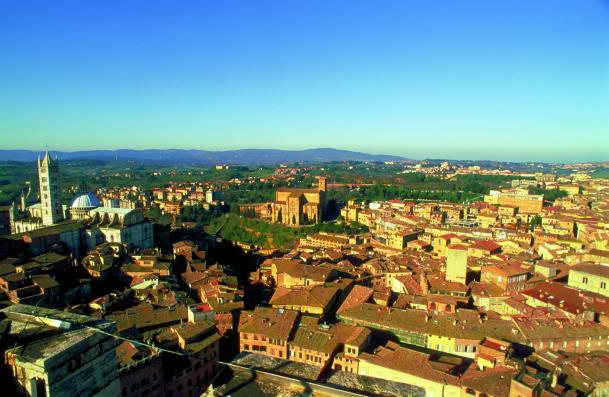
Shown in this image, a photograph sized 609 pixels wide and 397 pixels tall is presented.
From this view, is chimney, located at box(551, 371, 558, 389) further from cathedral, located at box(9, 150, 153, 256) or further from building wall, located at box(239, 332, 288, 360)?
cathedral, located at box(9, 150, 153, 256)

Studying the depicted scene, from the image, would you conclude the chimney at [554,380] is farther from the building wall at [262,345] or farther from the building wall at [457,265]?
the building wall at [457,265]

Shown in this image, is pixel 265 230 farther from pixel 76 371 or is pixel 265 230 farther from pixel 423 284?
pixel 76 371

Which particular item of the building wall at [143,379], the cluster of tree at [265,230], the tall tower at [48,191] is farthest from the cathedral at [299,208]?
the building wall at [143,379]

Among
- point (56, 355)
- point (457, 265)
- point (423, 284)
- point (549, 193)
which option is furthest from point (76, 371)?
point (549, 193)

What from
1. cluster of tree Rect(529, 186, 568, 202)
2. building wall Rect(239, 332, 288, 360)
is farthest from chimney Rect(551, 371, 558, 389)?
cluster of tree Rect(529, 186, 568, 202)

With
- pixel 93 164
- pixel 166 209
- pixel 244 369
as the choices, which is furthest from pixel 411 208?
pixel 93 164

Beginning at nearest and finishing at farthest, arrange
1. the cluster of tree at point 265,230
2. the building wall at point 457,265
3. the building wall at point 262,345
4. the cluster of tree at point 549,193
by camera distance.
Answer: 1. the building wall at point 262,345
2. the building wall at point 457,265
3. the cluster of tree at point 265,230
4. the cluster of tree at point 549,193
